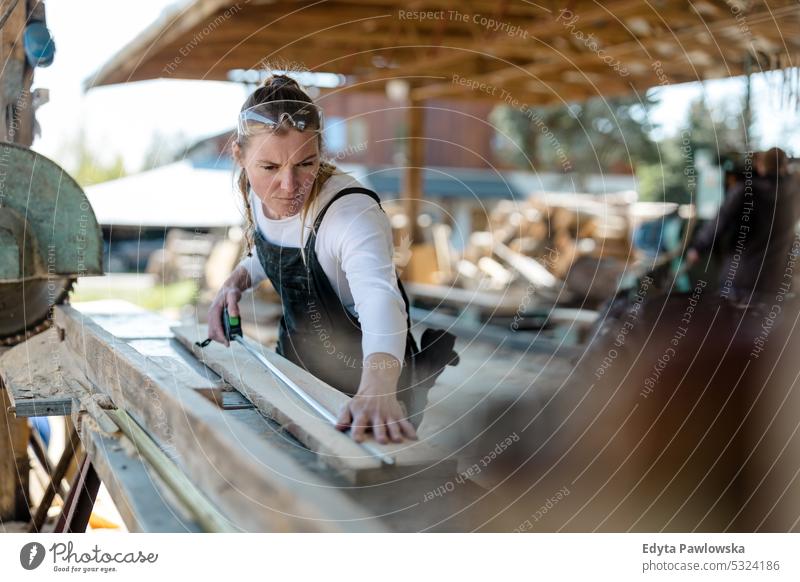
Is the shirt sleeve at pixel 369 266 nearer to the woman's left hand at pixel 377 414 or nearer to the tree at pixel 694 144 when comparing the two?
the woman's left hand at pixel 377 414

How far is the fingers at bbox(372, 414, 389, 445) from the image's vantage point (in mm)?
1510

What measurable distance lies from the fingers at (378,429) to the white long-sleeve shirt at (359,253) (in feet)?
0.66

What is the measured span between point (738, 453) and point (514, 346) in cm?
282

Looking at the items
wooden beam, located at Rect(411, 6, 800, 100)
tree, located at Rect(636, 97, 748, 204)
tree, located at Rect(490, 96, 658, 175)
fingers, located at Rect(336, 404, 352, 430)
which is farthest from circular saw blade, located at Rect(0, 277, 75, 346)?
tree, located at Rect(490, 96, 658, 175)

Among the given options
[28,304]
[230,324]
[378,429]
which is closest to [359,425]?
[378,429]

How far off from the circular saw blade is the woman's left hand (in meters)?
1.51

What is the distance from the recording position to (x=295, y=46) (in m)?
6.88

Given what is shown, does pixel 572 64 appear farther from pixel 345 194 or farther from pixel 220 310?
pixel 345 194

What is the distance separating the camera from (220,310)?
2.36 m

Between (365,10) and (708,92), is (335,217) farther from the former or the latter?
(708,92)

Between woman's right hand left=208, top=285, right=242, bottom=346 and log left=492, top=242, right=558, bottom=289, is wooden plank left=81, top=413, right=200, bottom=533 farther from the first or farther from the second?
log left=492, top=242, right=558, bottom=289

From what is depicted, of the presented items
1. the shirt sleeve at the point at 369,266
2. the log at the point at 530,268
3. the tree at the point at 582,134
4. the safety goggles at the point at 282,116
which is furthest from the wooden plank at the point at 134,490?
the tree at the point at 582,134

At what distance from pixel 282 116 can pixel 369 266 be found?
→ 0.41 meters

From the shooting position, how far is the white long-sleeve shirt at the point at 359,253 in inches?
69.0
